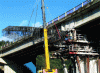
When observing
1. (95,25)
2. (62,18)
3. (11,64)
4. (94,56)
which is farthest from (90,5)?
(11,64)

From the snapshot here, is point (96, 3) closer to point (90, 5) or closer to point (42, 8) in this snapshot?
point (90, 5)

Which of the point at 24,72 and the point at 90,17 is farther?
the point at 24,72

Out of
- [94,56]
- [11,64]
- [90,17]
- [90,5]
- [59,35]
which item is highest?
[90,5]

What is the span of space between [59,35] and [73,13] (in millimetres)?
5450

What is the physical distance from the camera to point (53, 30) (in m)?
33.4

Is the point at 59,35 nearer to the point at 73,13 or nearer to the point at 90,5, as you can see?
the point at 73,13

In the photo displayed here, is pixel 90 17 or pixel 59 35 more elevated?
pixel 90 17

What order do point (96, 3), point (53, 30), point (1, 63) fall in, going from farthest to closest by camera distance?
point (1, 63) → point (53, 30) → point (96, 3)

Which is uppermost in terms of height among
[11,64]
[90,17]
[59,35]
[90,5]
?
[90,5]

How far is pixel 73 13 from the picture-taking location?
2752cm

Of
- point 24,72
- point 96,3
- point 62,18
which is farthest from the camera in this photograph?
point 24,72

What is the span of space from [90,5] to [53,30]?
35.1 ft

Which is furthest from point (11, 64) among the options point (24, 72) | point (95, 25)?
point (95, 25)

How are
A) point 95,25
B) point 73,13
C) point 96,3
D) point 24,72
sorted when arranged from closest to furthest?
point 96,3
point 95,25
point 73,13
point 24,72
